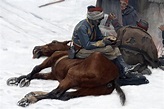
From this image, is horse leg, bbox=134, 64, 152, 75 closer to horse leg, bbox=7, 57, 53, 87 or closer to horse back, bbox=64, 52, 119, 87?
horse back, bbox=64, 52, 119, 87

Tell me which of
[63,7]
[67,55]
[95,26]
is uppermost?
[95,26]

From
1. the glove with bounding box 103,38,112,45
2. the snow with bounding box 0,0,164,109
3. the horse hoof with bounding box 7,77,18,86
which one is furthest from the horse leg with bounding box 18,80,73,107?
the glove with bounding box 103,38,112,45

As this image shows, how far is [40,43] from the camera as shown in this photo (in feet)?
32.9

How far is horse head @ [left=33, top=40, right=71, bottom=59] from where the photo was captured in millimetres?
8102

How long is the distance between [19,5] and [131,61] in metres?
6.23

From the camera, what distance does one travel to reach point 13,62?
27.2ft

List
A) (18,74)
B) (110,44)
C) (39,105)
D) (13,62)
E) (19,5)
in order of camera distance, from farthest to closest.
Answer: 1. (19,5)
2. (13,62)
3. (18,74)
4. (110,44)
5. (39,105)

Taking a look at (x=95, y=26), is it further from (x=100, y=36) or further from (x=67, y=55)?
(x=67, y=55)

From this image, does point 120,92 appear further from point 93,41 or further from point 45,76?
point 45,76

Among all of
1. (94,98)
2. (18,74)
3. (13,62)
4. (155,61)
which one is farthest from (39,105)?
(155,61)

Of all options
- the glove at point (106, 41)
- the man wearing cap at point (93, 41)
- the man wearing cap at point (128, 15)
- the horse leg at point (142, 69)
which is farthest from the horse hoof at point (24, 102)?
the man wearing cap at point (128, 15)

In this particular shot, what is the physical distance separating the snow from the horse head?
0.14 meters

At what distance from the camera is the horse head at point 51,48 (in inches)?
319

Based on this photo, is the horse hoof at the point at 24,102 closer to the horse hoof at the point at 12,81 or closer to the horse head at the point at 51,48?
the horse hoof at the point at 12,81
